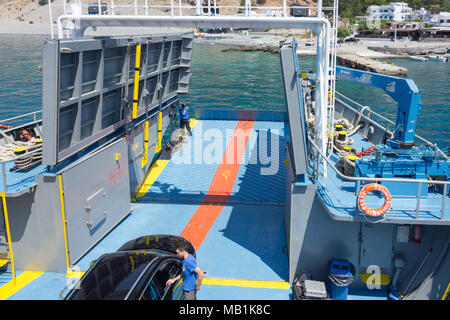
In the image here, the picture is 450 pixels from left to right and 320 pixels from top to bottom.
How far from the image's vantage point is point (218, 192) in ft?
40.2

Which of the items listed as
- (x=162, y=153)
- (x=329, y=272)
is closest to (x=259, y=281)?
(x=329, y=272)

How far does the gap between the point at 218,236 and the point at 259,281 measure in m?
1.99

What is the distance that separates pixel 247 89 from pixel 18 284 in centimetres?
3952

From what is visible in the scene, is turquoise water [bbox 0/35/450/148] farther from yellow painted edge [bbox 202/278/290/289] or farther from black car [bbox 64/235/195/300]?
black car [bbox 64/235/195/300]

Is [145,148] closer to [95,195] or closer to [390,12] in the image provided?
[95,195]

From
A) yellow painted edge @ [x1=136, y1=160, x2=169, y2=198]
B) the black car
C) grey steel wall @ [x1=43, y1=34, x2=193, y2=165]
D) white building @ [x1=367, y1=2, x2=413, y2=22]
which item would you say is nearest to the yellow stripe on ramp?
grey steel wall @ [x1=43, y1=34, x2=193, y2=165]

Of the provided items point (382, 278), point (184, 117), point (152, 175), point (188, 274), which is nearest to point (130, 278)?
point (188, 274)

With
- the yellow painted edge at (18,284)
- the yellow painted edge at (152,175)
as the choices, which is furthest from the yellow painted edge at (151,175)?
the yellow painted edge at (18,284)

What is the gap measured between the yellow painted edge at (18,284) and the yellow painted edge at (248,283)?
3304 mm

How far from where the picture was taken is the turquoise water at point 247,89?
112ft

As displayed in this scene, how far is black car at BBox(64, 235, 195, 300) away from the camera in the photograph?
18.9 ft

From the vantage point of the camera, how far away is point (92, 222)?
29.6 ft

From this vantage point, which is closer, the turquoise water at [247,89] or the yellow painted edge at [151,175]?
the yellow painted edge at [151,175]

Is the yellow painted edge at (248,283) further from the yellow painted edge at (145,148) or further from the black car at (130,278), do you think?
the yellow painted edge at (145,148)
